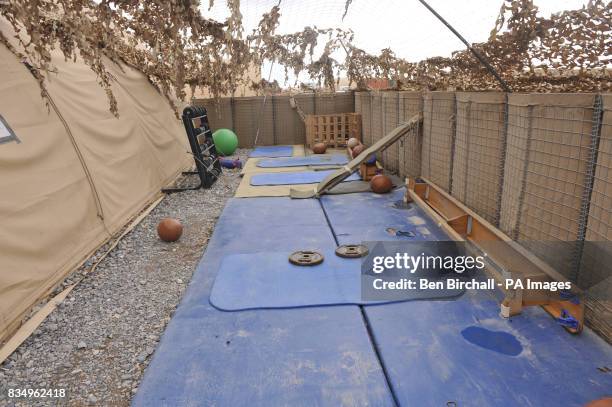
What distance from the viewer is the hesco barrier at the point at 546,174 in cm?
284

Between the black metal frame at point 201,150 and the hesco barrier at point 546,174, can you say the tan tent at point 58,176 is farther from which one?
the hesco barrier at point 546,174

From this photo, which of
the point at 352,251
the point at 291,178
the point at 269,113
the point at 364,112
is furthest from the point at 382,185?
the point at 269,113

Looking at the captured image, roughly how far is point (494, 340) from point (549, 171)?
147cm

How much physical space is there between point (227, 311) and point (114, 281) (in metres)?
1.61

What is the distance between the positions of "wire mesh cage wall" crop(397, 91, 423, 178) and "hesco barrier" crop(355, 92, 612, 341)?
1.22 metres

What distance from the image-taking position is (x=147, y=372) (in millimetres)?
2758

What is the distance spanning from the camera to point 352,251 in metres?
4.44

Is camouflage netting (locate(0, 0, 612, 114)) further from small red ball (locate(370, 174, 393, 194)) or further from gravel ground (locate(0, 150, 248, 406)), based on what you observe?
gravel ground (locate(0, 150, 248, 406))

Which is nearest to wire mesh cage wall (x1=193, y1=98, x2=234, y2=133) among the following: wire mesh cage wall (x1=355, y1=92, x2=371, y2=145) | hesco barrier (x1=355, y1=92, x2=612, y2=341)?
wire mesh cage wall (x1=355, y1=92, x2=371, y2=145)

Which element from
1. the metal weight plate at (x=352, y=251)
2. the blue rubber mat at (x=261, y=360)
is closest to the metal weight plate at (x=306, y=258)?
the metal weight plate at (x=352, y=251)

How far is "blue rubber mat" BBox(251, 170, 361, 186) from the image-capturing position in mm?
8164

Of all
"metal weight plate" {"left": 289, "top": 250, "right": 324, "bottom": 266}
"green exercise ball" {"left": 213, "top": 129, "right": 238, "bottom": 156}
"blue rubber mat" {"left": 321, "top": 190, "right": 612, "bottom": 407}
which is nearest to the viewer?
"blue rubber mat" {"left": 321, "top": 190, "right": 612, "bottom": 407}

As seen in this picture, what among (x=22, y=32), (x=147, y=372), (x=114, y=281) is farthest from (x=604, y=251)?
(x=22, y=32)

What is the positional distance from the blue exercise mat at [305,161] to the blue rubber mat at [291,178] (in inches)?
39.3
